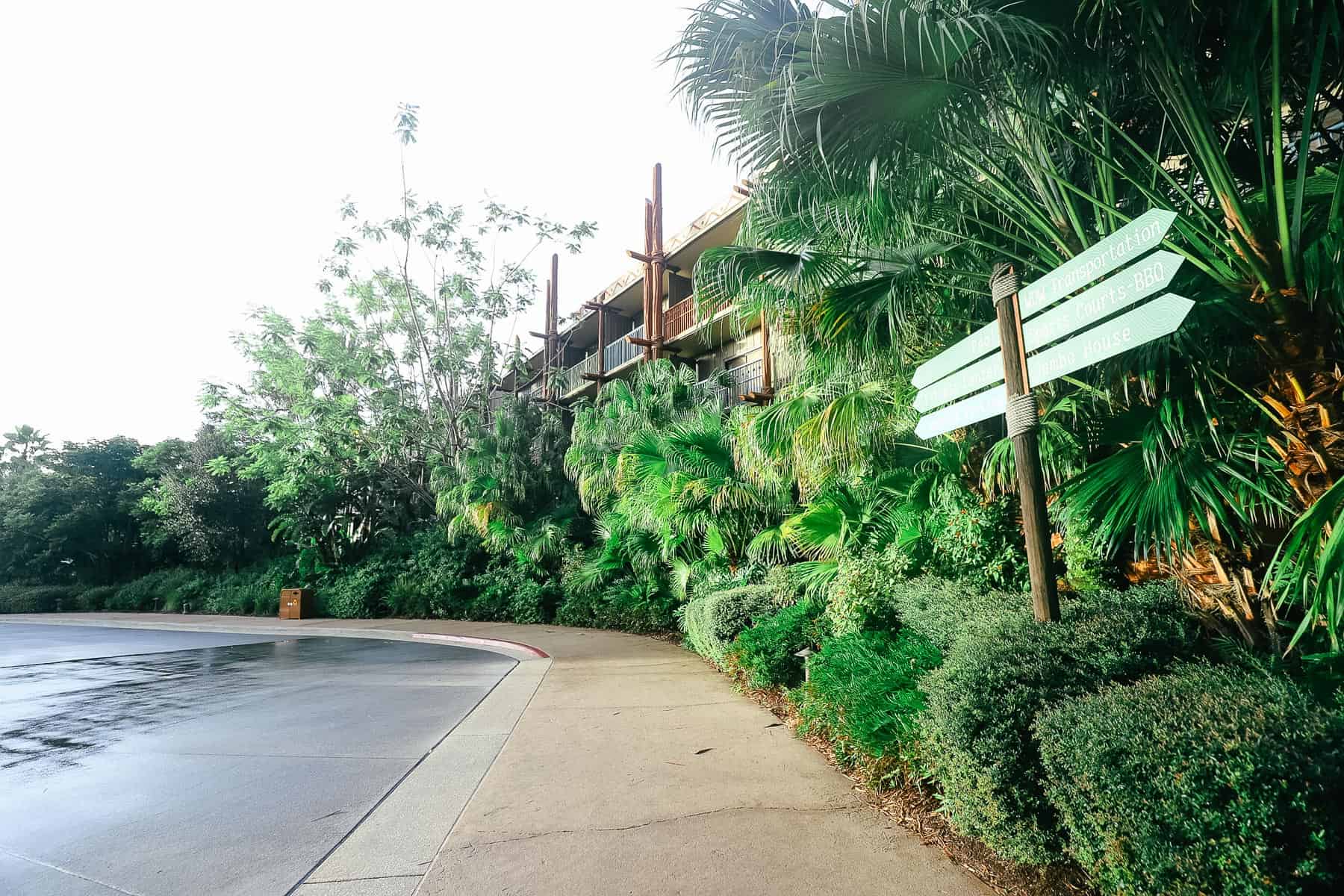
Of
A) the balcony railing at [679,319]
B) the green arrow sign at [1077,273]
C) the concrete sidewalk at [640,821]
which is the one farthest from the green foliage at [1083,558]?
the balcony railing at [679,319]

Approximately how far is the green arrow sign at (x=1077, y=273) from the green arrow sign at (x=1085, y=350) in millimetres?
220

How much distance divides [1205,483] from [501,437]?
16891mm

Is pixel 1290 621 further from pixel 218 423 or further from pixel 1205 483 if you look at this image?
pixel 218 423

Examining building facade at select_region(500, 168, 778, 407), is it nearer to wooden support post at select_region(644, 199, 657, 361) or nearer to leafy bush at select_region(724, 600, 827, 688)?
wooden support post at select_region(644, 199, 657, 361)

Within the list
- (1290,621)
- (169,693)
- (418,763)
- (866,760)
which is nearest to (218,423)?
(169,693)

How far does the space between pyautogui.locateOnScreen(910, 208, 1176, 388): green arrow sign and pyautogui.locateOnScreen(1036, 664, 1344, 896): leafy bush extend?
175 cm

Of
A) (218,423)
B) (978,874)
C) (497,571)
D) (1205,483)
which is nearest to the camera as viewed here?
(978,874)

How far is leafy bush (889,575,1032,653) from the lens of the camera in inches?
154

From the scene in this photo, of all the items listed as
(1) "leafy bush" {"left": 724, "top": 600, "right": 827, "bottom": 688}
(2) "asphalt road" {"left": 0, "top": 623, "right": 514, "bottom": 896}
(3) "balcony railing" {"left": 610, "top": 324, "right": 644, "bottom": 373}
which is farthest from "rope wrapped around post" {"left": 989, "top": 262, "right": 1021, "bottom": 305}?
(3) "balcony railing" {"left": 610, "top": 324, "right": 644, "bottom": 373}

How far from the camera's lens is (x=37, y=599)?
27.9 m

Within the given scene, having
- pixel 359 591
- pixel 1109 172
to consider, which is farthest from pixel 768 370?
pixel 359 591

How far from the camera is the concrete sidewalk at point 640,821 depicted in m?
3.03

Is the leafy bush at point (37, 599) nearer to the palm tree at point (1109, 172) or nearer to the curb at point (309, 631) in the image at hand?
the curb at point (309, 631)

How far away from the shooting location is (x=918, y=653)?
4.25m
